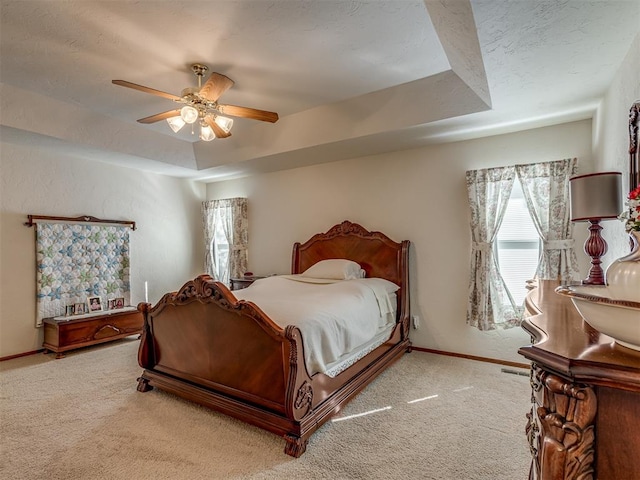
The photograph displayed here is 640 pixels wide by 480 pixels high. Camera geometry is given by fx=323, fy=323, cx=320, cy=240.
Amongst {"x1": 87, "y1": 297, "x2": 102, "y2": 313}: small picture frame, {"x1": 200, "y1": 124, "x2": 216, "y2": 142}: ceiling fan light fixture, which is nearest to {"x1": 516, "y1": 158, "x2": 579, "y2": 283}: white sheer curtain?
{"x1": 200, "y1": 124, "x2": 216, "y2": 142}: ceiling fan light fixture

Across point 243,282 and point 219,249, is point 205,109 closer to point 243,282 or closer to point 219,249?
point 243,282

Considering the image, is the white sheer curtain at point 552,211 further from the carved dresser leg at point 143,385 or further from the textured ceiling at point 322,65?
the carved dresser leg at point 143,385

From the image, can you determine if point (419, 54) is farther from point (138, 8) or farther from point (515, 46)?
point (138, 8)

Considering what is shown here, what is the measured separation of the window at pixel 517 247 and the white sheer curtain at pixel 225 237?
3772mm

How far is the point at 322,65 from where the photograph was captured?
278cm

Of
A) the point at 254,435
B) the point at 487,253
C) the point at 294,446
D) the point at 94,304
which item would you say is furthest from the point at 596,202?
the point at 94,304

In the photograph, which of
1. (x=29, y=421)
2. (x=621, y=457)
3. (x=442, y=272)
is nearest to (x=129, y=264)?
(x=29, y=421)

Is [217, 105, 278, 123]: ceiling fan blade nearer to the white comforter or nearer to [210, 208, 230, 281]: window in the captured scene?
the white comforter

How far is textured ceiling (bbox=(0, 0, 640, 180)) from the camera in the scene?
6.20 feet

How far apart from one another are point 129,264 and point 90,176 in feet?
4.42

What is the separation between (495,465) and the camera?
1892 millimetres

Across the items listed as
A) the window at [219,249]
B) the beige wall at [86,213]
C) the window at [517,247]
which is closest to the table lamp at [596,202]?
the window at [517,247]

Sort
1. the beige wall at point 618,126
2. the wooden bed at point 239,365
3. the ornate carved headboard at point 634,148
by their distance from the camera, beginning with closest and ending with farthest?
the ornate carved headboard at point 634,148 → the beige wall at point 618,126 → the wooden bed at point 239,365

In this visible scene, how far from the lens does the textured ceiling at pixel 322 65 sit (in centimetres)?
189
